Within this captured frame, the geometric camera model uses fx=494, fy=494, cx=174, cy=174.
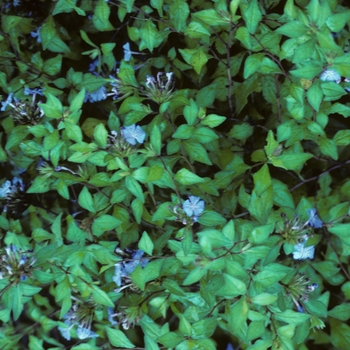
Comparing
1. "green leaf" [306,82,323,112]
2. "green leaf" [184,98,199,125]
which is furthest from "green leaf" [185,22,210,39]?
"green leaf" [306,82,323,112]

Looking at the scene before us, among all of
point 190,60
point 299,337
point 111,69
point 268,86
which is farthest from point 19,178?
point 299,337

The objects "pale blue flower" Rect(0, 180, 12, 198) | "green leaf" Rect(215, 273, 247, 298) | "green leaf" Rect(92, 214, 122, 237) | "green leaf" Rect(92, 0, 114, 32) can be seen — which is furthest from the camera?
"pale blue flower" Rect(0, 180, 12, 198)

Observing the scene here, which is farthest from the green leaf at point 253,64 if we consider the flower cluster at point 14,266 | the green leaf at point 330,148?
the flower cluster at point 14,266

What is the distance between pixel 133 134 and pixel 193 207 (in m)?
0.18

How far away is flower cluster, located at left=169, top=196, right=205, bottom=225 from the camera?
0.91 meters

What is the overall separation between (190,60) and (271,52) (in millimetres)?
164

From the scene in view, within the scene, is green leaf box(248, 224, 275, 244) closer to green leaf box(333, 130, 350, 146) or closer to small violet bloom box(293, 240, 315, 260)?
small violet bloom box(293, 240, 315, 260)

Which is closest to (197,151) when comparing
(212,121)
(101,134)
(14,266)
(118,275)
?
(212,121)

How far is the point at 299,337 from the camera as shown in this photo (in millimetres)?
952

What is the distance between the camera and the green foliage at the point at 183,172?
33.4 inches

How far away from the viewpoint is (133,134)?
97 centimetres

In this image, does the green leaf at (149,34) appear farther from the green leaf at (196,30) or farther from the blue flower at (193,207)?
the blue flower at (193,207)

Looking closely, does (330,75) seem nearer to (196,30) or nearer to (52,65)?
(196,30)

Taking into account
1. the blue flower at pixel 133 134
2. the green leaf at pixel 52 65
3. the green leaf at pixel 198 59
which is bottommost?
the blue flower at pixel 133 134
